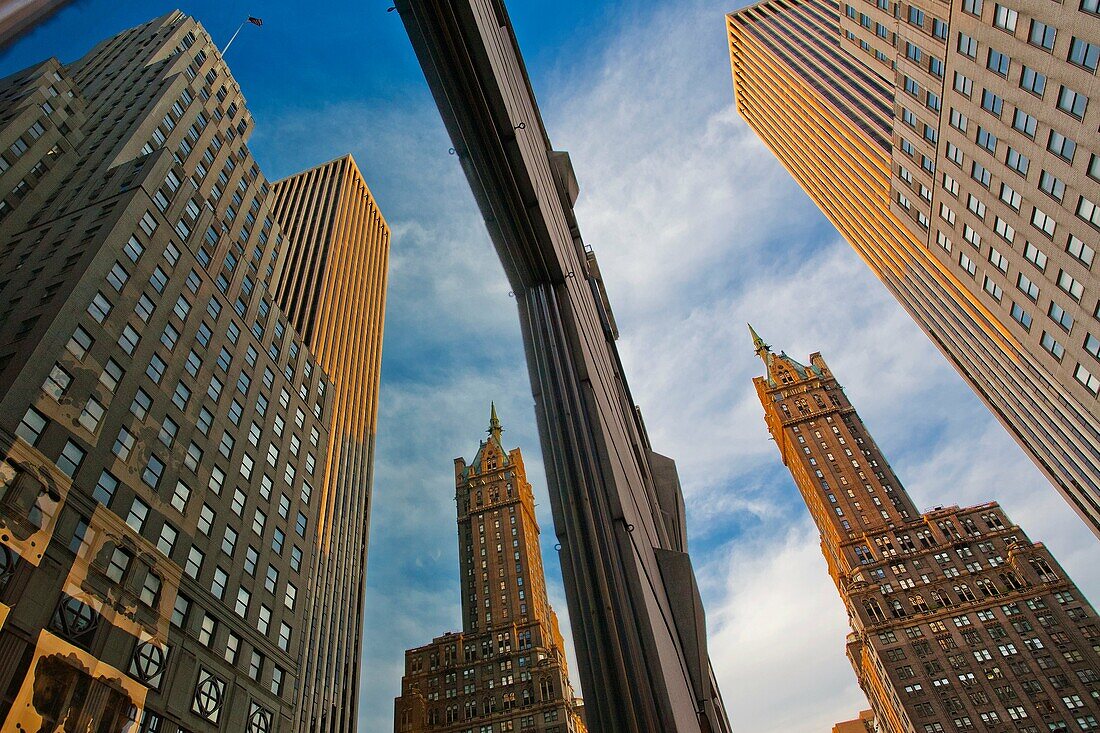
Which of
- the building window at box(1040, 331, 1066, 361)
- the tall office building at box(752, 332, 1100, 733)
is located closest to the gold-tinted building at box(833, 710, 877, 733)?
the tall office building at box(752, 332, 1100, 733)

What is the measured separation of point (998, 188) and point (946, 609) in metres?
65.7

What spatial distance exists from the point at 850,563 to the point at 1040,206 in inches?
2777

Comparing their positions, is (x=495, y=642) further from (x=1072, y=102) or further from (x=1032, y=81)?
(x=1072, y=102)

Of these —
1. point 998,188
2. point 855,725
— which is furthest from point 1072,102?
point 855,725

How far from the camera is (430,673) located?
268ft

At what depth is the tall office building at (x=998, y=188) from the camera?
30.2m

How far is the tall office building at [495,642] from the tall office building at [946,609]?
39255 millimetres

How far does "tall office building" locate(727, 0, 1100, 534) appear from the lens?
30219mm

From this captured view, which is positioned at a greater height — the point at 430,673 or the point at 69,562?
the point at 430,673

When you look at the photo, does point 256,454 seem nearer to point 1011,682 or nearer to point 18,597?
point 18,597

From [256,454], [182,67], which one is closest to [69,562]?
[256,454]

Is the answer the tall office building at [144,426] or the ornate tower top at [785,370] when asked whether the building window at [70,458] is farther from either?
the ornate tower top at [785,370]

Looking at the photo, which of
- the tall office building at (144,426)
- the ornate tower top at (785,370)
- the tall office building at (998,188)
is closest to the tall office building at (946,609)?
the ornate tower top at (785,370)

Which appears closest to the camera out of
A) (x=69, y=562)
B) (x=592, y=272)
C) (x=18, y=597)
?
(x=18, y=597)
